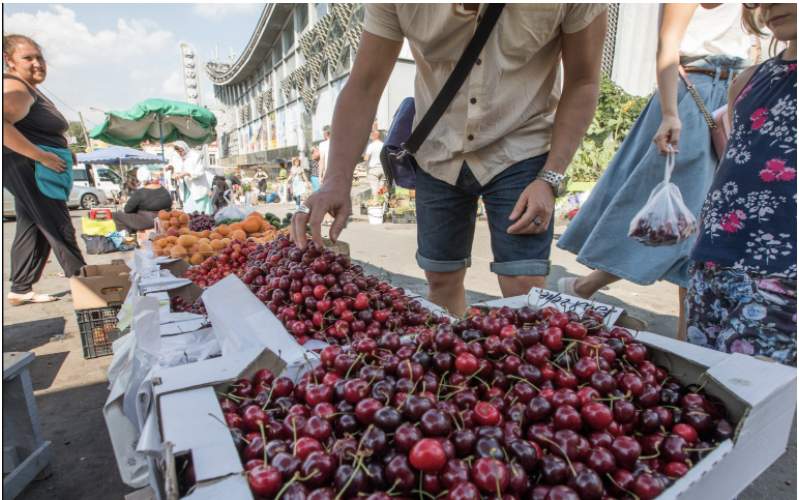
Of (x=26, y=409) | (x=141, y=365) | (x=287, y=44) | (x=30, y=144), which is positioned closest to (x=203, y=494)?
(x=141, y=365)

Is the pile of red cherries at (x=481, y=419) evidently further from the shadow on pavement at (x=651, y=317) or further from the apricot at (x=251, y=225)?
the apricot at (x=251, y=225)

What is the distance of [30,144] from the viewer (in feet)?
11.3

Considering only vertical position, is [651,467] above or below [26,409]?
above

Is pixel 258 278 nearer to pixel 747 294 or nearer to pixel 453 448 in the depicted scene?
pixel 453 448

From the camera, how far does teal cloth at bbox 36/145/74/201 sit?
3635mm

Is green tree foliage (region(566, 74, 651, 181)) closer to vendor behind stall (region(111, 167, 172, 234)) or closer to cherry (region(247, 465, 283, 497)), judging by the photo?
vendor behind stall (region(111, 167, 172, 234))

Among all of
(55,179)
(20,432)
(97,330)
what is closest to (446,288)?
(20,432)

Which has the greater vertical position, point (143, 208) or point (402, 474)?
point (143, 208)

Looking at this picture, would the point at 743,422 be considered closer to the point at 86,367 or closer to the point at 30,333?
the point at 86,367

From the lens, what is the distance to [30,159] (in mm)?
3623

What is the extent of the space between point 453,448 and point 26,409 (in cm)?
226

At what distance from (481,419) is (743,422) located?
1.78 ft

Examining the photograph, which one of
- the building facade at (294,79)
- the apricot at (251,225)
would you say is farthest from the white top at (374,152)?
the building facade at (294,79)

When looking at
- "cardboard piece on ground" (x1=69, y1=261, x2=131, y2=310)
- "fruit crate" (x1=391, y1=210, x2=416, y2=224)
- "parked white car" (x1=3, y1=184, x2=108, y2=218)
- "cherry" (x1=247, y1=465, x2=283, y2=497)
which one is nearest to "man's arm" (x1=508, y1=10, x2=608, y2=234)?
"cherry" (x1=247, y1=465, x2=283, y2=497)
